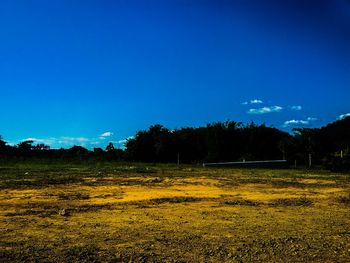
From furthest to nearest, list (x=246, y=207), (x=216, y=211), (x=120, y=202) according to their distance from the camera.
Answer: (x=120, y=202) → (x=246, y=207) → (x=216, y=211)

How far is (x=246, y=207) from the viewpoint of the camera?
10.9m

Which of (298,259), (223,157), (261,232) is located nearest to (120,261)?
(298,259)

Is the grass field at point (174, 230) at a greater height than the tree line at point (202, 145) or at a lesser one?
lesser

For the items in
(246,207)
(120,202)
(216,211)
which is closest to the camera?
(216,211)

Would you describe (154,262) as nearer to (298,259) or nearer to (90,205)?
(298,259)

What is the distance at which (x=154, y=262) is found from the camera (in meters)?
5.39

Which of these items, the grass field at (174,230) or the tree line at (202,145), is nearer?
the grass field at (174,230)

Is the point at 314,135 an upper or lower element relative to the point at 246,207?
upper

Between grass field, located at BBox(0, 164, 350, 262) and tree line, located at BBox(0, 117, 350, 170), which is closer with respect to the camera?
grass field, located at BBox(0, 164, 350, 262)

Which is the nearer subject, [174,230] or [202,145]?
[174,230]

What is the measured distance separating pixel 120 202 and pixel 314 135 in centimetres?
4025

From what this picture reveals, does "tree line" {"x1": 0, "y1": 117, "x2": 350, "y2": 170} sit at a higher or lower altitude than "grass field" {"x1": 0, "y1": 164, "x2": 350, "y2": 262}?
higher

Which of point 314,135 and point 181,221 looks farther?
point 314,135

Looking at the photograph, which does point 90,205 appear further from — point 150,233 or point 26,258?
point 26,258
